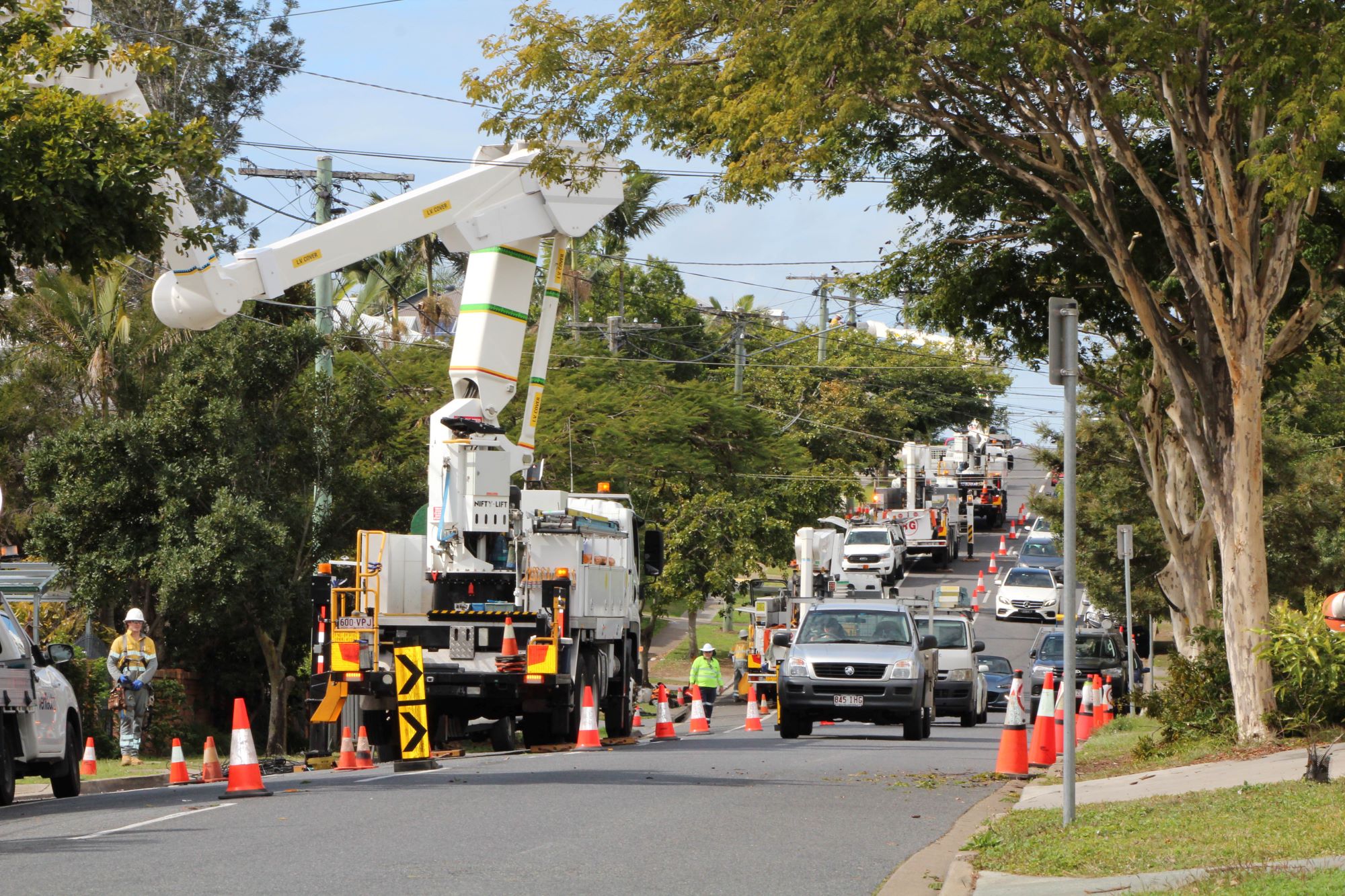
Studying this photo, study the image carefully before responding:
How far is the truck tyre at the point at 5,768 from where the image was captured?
46.2 ft

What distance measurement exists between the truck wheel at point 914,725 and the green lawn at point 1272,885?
1418 cm

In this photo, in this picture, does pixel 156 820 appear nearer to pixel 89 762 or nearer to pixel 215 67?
pixel 89 762

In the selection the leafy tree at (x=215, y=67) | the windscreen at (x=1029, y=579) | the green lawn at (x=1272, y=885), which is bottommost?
the green lawn at (x=1272, y=885)

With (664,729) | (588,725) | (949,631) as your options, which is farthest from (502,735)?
(949,631)

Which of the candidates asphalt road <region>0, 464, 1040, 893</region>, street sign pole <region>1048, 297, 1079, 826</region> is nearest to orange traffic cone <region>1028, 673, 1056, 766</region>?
asphalt road <region>0, 464, 1040, 893</region>

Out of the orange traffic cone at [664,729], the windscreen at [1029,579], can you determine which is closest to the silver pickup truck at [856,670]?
the orange traffic cone at [664,729]

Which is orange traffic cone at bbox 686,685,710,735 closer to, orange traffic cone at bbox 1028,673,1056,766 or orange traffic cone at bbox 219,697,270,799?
orange traffic cone at bbox 1028,673,1056,766

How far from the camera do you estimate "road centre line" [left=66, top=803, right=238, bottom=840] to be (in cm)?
1145

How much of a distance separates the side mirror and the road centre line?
409 inches

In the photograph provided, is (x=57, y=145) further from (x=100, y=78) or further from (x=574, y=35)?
(x=574, y=35)

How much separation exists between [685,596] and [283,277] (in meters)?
26.8

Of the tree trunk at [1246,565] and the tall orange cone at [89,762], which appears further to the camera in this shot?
the tall orange cone at [89,762]

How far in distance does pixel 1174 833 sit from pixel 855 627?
42.3ft

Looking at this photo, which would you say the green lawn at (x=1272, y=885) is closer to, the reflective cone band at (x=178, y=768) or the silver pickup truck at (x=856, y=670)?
the reflective cone band at (x=178, y=768)
